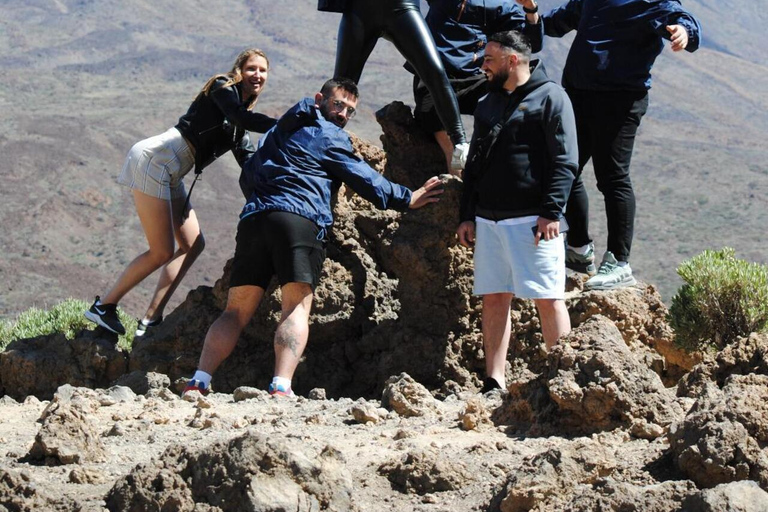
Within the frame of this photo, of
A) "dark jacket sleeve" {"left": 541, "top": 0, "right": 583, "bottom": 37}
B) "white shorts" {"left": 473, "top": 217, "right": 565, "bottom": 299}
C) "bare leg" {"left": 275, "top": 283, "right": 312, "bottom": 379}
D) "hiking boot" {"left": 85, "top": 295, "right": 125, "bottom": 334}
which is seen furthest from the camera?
"hiking boot" {"left": 85, "top": 295, "right": 125, "bottom": 334}

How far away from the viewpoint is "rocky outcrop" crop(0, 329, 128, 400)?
293 inches

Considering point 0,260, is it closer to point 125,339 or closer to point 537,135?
point 125,339

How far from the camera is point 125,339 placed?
9422mm

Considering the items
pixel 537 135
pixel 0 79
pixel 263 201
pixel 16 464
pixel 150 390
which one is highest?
pixel 537 135

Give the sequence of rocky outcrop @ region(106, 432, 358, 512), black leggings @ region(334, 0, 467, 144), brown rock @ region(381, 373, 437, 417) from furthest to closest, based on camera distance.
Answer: black leggings @ region(334, 0, 467, 144), brown rock @ region(381, 373, 437, 417), rocky outcrop @ region(106, 432, 358, 512)

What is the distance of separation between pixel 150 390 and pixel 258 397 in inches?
28.6

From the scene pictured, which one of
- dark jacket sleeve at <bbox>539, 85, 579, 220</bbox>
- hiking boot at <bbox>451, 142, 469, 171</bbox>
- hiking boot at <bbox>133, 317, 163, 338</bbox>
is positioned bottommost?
hiking boot at <bbox>133, 317, 163, 338</bbox>

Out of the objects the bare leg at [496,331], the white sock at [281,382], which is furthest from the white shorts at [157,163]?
the bare leg at [496,331]

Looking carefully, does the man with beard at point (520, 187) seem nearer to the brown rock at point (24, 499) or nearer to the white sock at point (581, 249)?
the white sock at point (581, 249)

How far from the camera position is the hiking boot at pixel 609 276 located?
6.83 m

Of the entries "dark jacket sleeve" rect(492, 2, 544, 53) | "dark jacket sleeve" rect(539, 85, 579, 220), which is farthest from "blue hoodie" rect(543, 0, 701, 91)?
"dark jacket sleeve" rect(539, 85, 579, 220)

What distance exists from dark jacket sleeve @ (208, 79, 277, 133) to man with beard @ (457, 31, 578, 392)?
3.86 feet

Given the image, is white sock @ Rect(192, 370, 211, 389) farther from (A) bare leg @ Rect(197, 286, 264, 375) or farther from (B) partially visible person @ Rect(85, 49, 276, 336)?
(B) partially visible person @ Rect(85, 49, 276, 336)

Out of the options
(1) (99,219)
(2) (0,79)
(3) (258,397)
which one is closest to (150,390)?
(3) (258,397)
